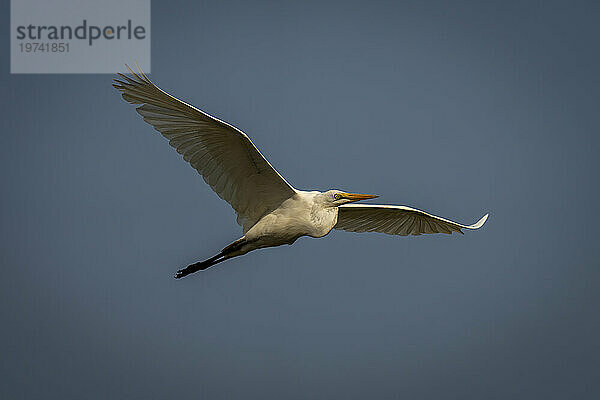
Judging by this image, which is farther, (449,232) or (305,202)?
(449,232)

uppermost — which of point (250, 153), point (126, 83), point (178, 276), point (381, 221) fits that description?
point (126, 83)

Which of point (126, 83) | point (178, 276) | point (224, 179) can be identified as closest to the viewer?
point (126, 83)

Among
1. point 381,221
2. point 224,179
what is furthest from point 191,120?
point 381,221

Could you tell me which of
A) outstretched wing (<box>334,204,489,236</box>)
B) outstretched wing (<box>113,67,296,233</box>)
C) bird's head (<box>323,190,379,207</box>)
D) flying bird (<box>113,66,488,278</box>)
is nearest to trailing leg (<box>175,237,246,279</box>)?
flying bird (<box>113,66,488,278</box>)

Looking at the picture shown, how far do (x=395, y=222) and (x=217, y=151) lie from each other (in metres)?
3.05

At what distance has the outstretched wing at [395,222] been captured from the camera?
29.7ft

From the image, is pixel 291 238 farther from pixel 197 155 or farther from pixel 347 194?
pixel 197 155

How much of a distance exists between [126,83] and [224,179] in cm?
169

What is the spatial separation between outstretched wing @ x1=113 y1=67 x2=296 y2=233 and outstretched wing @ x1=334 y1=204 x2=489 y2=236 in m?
1.38

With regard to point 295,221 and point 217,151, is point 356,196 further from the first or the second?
point 217,151

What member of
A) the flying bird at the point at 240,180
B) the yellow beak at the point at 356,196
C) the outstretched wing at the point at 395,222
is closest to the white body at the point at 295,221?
the flying bird at the point at 240,180

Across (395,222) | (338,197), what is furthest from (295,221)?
(395,222)

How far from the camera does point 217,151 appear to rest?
767 centimetres

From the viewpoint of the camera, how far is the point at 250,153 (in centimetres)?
748
